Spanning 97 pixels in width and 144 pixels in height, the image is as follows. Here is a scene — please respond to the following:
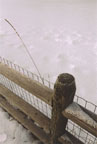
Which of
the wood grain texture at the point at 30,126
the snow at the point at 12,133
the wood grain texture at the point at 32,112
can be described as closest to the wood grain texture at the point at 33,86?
the wood grain texture at the point at 32,112

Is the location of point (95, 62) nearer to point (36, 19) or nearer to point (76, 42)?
point (76, 42)

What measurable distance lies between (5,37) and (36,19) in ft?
4.54

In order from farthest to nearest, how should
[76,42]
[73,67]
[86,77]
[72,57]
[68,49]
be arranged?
[76,42], [68,49], [72,57], [73,67], [86,77]

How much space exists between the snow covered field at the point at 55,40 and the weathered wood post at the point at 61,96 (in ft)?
2.04

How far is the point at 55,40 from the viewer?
3492mm

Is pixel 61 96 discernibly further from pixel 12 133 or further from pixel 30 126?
pixel 12 133

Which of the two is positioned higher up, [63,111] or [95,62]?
[63,111]

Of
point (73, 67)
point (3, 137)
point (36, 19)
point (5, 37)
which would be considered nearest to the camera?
point (3, 137)

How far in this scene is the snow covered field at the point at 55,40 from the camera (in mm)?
2475

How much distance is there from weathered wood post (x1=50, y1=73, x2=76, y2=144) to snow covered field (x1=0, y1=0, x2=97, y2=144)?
621 millimetres

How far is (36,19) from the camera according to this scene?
4605 mm

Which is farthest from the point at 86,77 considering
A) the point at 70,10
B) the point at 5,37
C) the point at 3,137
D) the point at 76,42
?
the point at 70,10

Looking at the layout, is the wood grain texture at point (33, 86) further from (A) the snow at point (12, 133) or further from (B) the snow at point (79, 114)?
(A) the snow at point (12, 133)

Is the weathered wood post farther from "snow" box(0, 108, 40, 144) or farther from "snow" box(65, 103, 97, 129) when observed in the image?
"snow" box(0, 108, 40, 144)
